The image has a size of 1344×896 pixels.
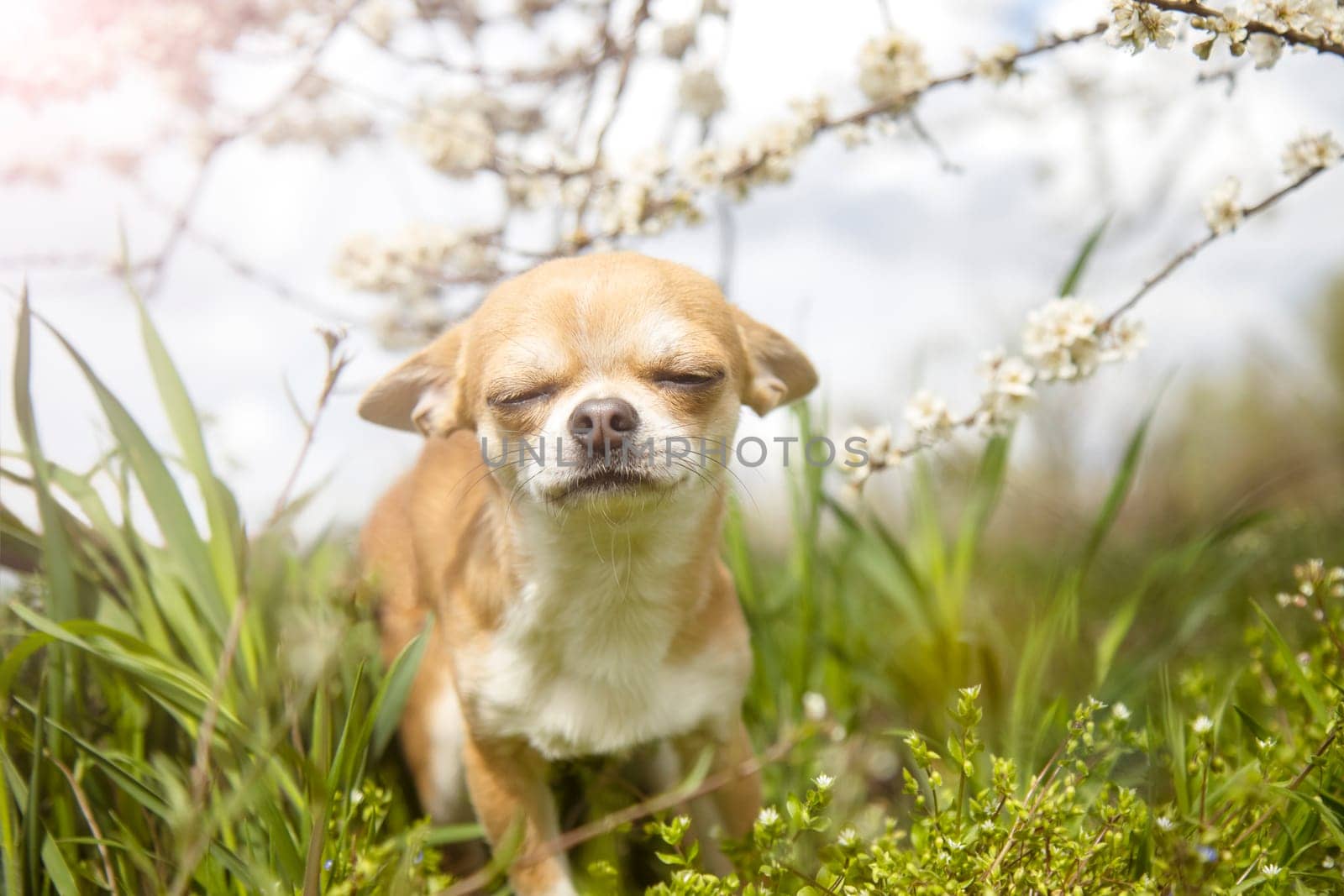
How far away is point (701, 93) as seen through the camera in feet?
9.80

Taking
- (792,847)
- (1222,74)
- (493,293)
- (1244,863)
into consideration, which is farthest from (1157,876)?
(1222,74)

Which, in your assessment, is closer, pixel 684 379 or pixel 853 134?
pixel 684 379

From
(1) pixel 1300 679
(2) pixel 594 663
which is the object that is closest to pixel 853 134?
(2) pixel 594 663

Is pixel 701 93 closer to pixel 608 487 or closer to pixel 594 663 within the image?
pixel 608 487

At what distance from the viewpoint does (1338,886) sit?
66.3 inches

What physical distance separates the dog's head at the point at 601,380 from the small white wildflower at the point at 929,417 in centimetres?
36

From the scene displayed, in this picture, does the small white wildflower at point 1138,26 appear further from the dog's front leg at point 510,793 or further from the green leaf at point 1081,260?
the dog's front leg at point 510,793

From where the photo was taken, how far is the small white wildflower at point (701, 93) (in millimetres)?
2977

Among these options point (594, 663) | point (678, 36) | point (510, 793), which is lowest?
point (510, 793)

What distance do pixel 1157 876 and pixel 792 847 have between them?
0.64 meters

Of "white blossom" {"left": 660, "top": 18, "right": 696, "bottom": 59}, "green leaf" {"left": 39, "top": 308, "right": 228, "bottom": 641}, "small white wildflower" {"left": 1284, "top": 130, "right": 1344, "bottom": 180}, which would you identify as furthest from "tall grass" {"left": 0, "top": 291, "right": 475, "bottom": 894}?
"small white wildflower" {"left": 1284, "top": 130, "right": 1344, "bottom": 180}

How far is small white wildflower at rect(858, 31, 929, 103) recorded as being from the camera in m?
2.64

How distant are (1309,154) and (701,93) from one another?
1633mm

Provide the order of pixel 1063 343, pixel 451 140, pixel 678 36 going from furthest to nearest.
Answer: pixel 451 140 → pixel 678 36 → pixel 1063 343
